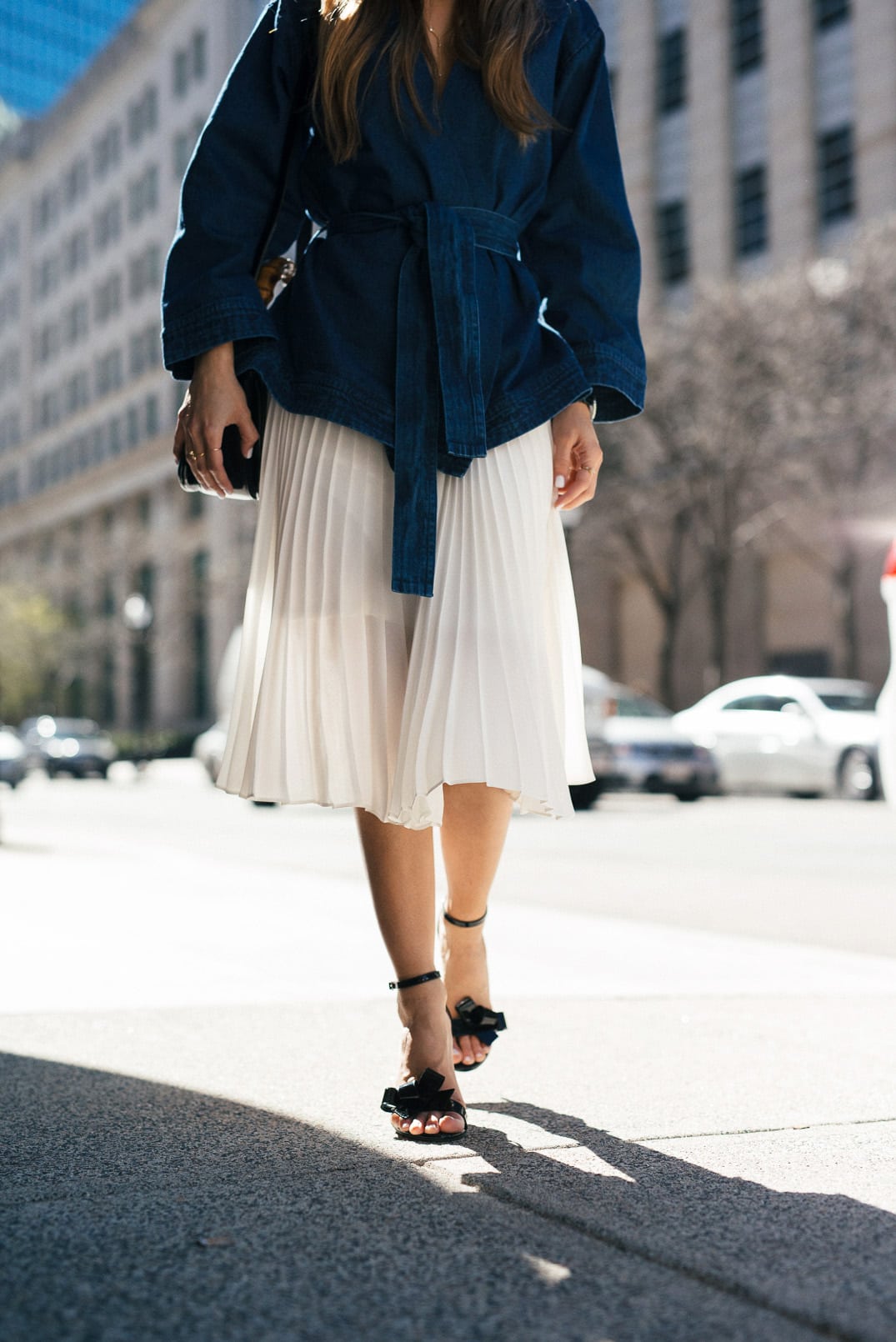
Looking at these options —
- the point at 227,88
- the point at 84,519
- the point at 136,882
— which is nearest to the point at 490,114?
the point at 227,88

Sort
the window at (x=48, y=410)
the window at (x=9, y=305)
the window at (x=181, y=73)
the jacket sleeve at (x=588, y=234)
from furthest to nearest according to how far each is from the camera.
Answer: the window at (x=9, y=305), the window at (x=48, y=410), the window at (x=181, y=73), the jacket sleeve at (x=588, y=234)

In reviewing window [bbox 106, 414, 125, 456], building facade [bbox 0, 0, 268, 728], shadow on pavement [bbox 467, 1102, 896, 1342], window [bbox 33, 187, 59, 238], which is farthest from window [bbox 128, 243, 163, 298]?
shadow on pavement [bbox 467, 1102, 896, 1342]

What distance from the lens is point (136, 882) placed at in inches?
314

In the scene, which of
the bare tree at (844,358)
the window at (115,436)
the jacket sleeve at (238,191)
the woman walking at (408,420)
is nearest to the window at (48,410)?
the window at (115,436)

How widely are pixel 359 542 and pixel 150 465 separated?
53.6 meters

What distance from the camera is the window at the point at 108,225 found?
61.2m

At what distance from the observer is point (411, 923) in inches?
106

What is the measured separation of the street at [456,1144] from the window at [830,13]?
1137 inches

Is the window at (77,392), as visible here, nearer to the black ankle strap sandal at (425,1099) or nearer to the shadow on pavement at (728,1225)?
the black ankle strap sandal at (425,1099)

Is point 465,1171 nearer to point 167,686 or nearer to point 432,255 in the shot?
point 432,255

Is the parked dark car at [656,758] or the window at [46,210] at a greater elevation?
the window at [46,210]

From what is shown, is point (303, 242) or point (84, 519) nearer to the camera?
point (303, 242)

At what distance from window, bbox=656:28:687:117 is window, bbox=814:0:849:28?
422 centimetres

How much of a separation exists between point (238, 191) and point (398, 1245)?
6.22 feet
